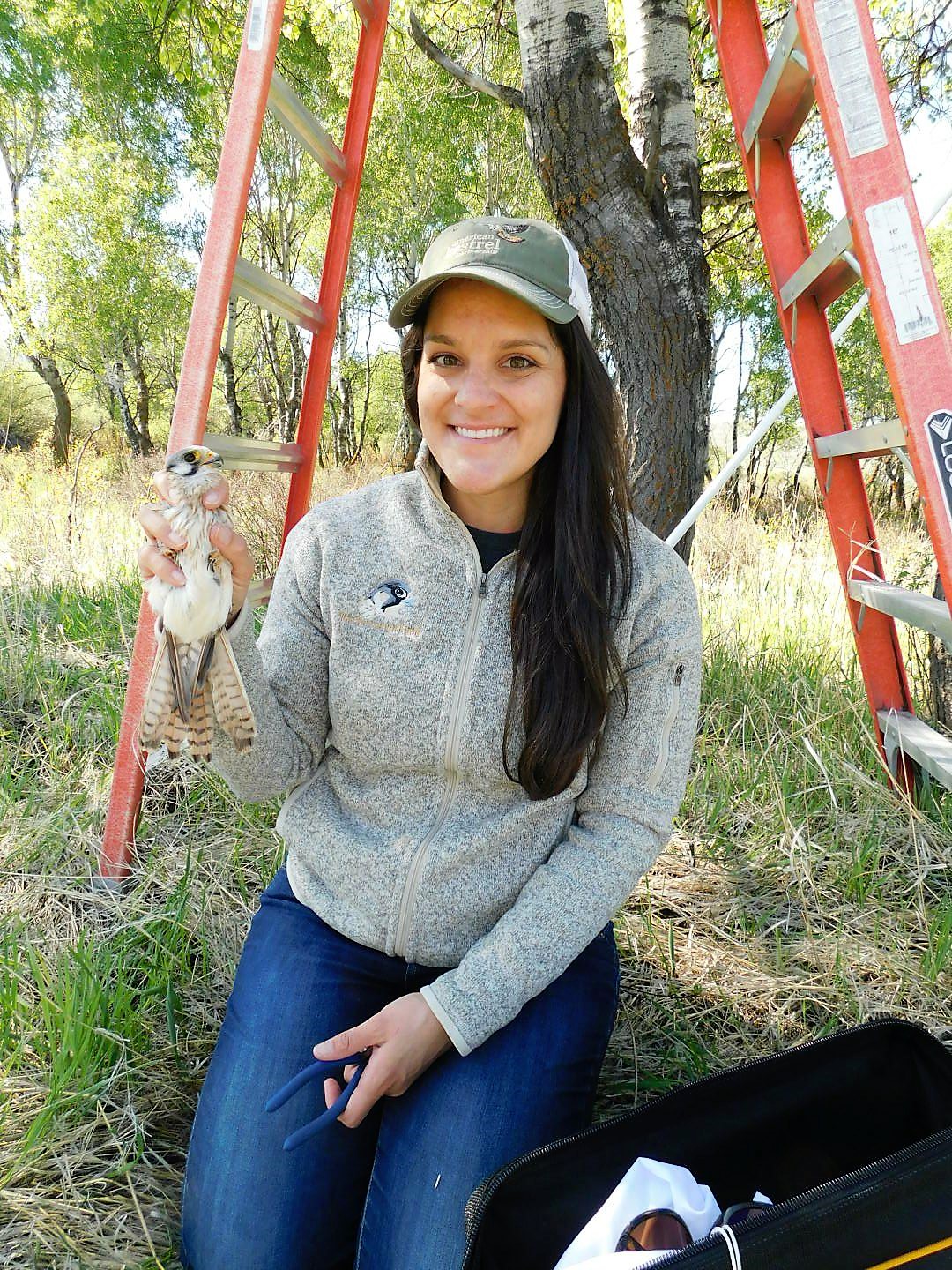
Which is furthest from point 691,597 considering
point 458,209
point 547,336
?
point 458,209

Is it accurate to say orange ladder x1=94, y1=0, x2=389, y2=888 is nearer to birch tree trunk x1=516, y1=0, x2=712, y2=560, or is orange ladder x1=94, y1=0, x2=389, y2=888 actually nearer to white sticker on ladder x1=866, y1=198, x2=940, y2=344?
birch tree trunk x1=516, y1=0, x2=712, y2=560

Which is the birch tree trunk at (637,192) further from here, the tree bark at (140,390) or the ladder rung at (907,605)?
the tree bark at (140,390)

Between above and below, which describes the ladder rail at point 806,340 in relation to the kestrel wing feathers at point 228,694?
above

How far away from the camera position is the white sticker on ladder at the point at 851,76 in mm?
1287

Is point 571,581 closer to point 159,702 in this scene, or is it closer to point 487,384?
point 487,384

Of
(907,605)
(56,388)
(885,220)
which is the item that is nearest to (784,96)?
(885,220)

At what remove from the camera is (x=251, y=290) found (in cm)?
208

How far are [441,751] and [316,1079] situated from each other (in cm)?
60

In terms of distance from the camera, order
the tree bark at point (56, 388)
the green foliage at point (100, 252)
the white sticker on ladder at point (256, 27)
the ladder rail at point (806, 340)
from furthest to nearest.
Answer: the tree bark at point (56, 388) → the green foliage at point (100, 252) → the ladder rail at point (806, 340) → the white sticker on ladder at point (256, 27)

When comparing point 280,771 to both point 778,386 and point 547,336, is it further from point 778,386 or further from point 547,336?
point 778,386

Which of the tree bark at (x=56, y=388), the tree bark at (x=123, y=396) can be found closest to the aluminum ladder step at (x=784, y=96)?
the tree bark at (x=123, y=396)

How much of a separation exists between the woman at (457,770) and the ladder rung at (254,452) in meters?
0.56

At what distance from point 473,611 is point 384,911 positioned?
581 millimetres

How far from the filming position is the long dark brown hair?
4.83 feet
